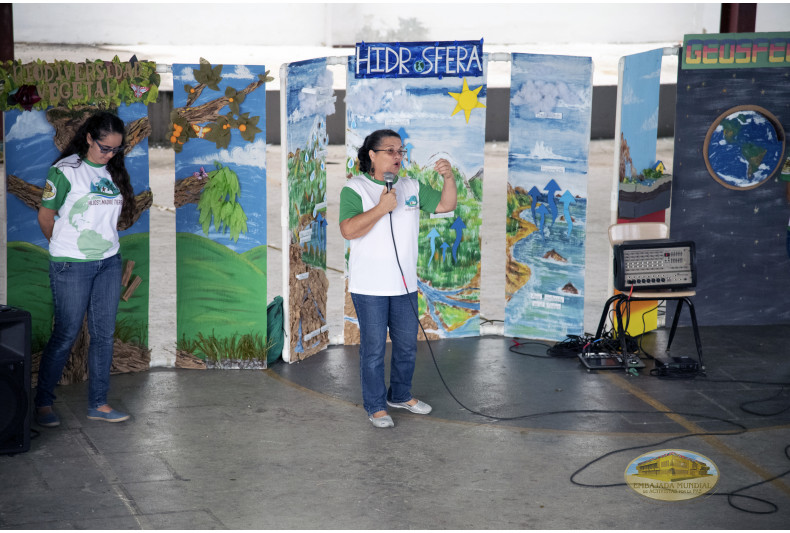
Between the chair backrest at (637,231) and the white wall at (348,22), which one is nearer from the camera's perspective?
the chair backrest at (637,231)

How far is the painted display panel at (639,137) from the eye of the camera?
6273mm

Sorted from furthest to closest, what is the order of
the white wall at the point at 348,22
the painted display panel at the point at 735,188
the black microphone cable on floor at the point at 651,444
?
the white wall at the point at 348,22 → the painted display panel at the point at 735,188 → the black microphone cable on floor at the point at 651,444

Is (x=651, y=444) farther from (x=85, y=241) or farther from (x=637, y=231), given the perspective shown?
(x=85, y=241)

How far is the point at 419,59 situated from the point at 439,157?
2.05ft

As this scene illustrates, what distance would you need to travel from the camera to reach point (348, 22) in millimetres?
21484

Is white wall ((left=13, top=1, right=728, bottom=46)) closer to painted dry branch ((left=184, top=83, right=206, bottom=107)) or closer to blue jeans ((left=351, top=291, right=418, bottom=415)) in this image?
painted dry branch ((left=184, top=83, right=206, bottom=107))

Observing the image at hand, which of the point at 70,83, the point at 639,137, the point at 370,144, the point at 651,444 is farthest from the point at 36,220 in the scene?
the point at 639,137

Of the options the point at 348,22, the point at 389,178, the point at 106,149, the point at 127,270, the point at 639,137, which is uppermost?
the point at 348,22

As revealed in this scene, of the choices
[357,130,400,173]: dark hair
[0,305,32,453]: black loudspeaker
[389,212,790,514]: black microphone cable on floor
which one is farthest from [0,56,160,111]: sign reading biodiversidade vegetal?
[389,212,790,514]: black microphone cable on floor

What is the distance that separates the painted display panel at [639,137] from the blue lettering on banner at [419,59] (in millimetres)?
1027

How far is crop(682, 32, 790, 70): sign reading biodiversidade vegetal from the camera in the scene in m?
6.59

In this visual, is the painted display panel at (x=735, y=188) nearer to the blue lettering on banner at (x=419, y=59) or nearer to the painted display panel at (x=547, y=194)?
the painted display panel at (x=547, y=194)

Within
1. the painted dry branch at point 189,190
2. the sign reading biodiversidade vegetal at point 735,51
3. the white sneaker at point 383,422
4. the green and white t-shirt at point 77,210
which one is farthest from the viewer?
the sign reading biodiversidade vegetal at point 735,51

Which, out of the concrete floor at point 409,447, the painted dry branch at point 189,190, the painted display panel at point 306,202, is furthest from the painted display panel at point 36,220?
the painted display panel at point 306,202
